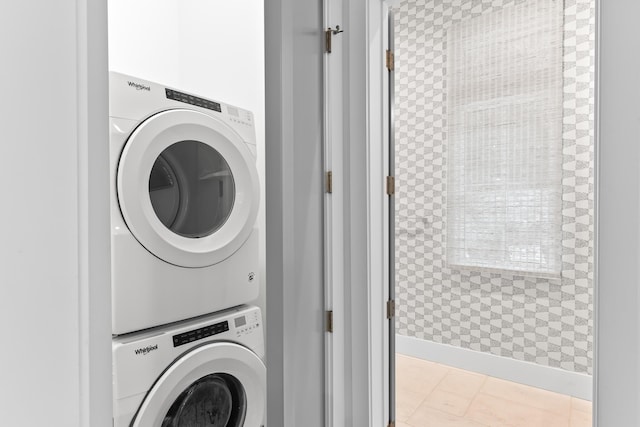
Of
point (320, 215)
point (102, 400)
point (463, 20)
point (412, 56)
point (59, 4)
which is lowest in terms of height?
point (102, 400)

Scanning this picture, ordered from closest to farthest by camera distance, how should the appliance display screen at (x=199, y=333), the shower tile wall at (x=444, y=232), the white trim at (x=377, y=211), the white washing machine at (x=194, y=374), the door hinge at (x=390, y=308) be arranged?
1. the white washing machine at (x=194, y=374)
2. the appliance display screen at (x=199, y=333)
3. the white trim at (x=377, y=211)
4. the door hinge at (x=390, y=308)
5. the shower tile wall at (x=444, y=232)

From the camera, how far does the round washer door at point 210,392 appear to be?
1.30 m

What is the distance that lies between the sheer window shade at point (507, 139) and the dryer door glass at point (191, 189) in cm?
128

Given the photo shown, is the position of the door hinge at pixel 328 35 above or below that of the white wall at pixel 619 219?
above

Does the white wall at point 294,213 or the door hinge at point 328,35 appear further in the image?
the door hinge at point 328,35

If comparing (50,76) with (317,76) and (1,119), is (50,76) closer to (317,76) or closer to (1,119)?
(1,119)

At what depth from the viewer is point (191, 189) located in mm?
1544

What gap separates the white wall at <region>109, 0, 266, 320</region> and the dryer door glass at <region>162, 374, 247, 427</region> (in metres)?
0.54

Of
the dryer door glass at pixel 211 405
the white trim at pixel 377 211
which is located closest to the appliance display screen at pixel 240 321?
the dryer door glass at pixel 211 405

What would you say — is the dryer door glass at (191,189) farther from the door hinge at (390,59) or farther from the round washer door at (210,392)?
the door hinge at (390,59)

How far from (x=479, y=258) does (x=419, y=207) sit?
0.45 metres

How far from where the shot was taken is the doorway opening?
1812 millimetres

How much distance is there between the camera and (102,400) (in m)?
0.57

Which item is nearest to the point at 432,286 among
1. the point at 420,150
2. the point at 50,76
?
the point at 420,150
